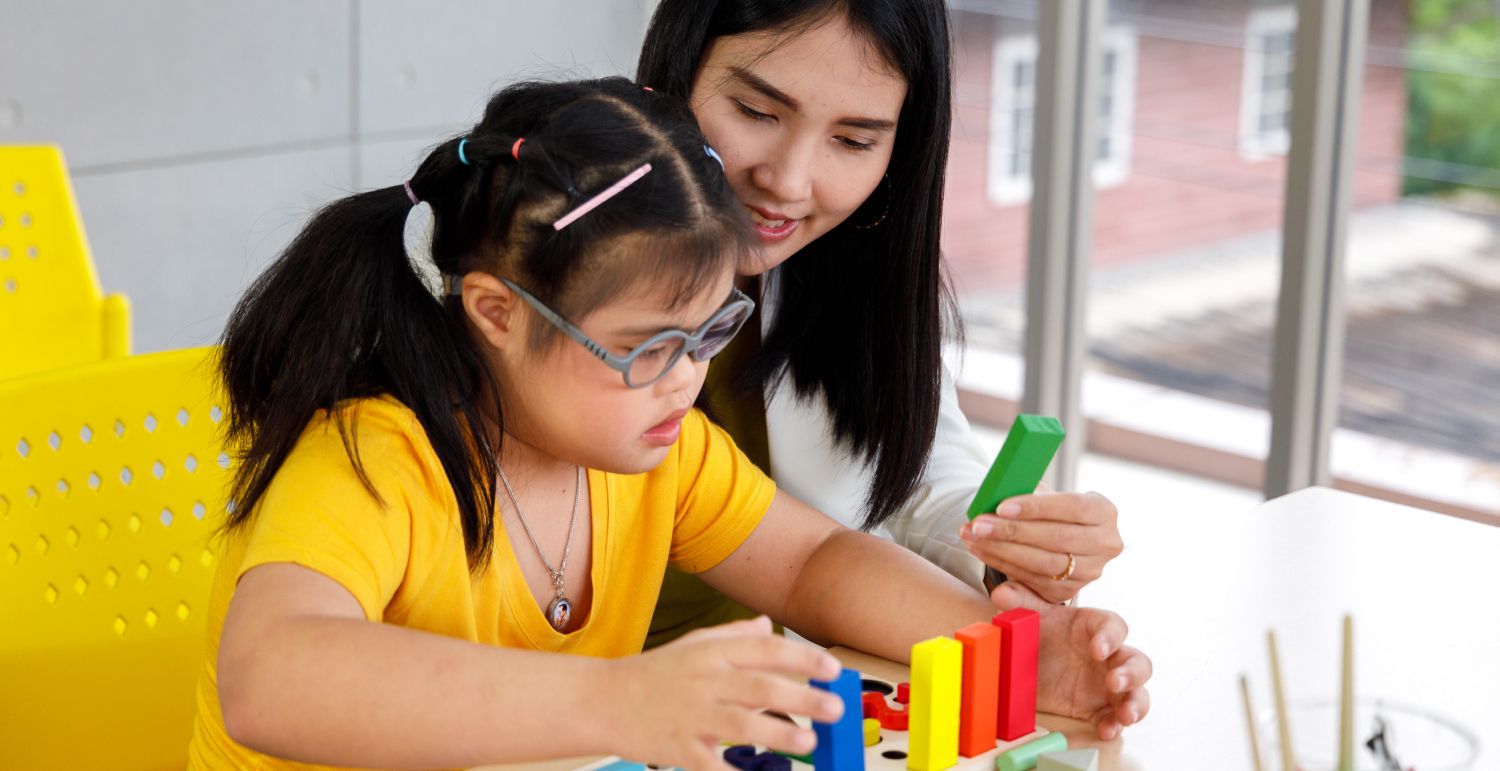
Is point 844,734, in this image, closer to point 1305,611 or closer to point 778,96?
point 1305,611

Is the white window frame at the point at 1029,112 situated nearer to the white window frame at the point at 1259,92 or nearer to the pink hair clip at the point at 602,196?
the white window frame at the point at 1259,92

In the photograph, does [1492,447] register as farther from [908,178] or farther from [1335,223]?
[908,178]

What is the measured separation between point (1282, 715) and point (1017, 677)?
0.95ft

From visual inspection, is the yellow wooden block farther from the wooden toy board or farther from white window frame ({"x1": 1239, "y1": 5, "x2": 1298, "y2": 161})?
white window frame ({"x1": 1239, "y1": 5, "x2": 1298, "y2": 161})

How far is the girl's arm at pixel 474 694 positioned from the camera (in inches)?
34.6

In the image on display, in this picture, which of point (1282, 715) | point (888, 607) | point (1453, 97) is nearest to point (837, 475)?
point (888, 607)

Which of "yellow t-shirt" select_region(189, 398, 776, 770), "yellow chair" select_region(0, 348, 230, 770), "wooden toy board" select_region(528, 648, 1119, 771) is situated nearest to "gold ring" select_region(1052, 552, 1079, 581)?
"wooden toy board" select_region(528, 648, 1119, 771)

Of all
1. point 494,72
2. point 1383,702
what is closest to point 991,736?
point 1383,702

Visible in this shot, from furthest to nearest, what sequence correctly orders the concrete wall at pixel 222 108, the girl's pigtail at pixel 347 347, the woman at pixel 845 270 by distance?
the concrete wall at pixel 222 108
the woman at pixel 845 270
the girl's pigtail at pixel 347 347

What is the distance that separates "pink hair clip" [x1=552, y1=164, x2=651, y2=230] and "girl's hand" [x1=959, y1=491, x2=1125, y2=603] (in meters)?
0.37

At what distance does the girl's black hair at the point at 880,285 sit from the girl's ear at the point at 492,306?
38 centimetres

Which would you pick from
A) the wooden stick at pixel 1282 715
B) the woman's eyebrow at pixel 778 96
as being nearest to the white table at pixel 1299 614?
the wooden stick at pixel 1282 715

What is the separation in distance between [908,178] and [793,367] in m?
0.23

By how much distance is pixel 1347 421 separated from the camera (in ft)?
9.77
